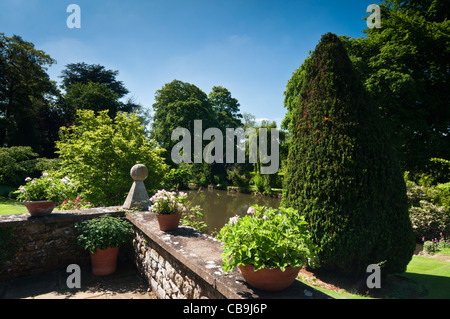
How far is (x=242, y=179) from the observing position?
25.8 meters

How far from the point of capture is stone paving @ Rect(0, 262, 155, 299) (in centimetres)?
331

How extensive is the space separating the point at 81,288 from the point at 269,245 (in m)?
3.40

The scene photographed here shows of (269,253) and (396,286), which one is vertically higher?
(269,253)

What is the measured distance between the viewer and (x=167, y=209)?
140 inches

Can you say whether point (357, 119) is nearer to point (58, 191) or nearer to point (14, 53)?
point (58, 191)

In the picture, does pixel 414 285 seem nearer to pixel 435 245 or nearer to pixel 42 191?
pixel 435 245

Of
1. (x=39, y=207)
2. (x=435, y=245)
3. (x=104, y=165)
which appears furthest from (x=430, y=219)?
(x=39, y=207)

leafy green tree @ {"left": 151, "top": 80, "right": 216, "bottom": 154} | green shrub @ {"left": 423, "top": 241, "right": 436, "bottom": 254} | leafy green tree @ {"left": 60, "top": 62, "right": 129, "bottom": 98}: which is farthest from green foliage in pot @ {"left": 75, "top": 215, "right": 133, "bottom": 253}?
leafy green tree @ {"left": 60, "top": 62, "right": 129, "bottom": 98}

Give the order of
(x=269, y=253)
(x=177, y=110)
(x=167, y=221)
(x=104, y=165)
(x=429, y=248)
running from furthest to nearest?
1. (x=177, y=110)
2. (x=429, y=248)
3. (x=104, y=165)
4. (x=167, y=221)
5. (x=269, y=253)

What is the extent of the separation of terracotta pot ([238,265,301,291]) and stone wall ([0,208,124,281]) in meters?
3.69

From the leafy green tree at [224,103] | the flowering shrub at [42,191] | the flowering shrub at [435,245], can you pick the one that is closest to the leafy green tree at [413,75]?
the flowering shrub at [435,245]

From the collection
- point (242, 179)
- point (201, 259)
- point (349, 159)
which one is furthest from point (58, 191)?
point (242, 179)

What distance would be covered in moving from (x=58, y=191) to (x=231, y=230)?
366 cm

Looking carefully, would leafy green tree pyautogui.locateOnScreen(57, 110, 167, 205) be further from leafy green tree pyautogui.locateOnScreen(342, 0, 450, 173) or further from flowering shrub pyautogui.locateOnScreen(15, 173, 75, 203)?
leafy green tree pyautogui.locateOnScreen(342, 0, 450, 173)
